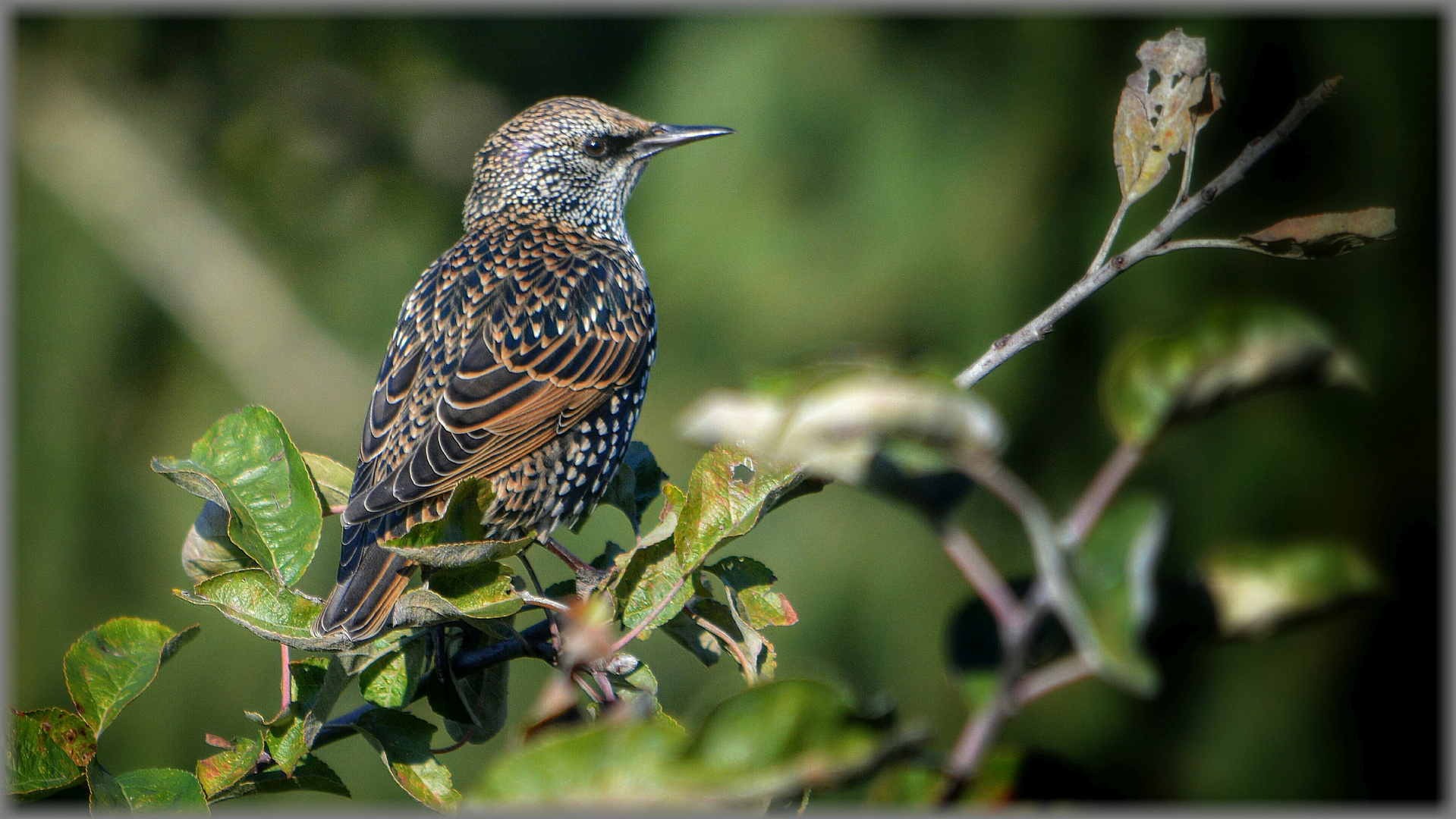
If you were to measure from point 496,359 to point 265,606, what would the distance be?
1037 mm

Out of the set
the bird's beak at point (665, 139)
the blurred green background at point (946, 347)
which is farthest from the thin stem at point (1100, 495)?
the blurred green background at point (946, 347)

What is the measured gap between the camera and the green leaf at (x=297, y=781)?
1351 millimetres

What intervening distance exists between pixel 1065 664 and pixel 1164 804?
2950mm

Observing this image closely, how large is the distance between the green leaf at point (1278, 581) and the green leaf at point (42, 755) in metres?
1.26

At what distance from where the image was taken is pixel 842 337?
3418 millimetres

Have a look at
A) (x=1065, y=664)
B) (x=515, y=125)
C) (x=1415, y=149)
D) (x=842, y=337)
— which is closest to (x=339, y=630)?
(x=1065, y=664)

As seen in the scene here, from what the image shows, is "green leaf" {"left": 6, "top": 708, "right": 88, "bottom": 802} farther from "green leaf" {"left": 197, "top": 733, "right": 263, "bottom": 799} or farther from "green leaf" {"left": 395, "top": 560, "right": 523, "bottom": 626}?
"green leaf" {"left": 395, "top": 560, "right": 523, "bottom": 626}

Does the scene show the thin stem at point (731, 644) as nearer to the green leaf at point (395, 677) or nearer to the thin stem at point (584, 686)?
the thin stem at point (584, 686)

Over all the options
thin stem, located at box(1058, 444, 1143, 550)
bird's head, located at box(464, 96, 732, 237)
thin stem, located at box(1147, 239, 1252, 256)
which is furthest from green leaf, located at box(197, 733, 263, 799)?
bird's head, located at box(464, 96, 732, 237)

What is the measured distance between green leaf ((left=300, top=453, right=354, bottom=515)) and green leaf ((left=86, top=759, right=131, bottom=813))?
612 mm

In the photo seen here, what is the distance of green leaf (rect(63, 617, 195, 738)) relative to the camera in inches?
51.3

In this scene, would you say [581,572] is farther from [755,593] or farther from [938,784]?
[938,784]

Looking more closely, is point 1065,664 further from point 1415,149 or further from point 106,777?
point 1415,149

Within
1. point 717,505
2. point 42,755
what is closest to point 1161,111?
point 717,505
